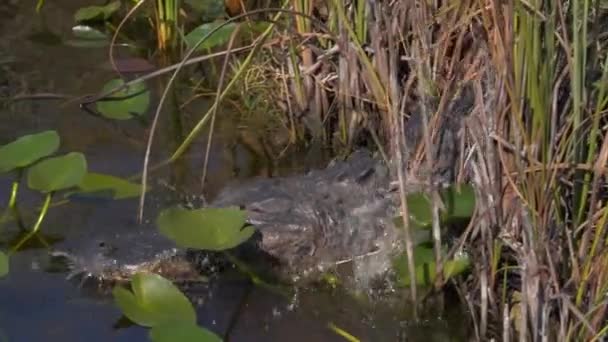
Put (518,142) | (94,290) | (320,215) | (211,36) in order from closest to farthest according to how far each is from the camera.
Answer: (518,142), (94,290), (320,215), (211,36)

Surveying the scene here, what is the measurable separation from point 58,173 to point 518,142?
0.94 m

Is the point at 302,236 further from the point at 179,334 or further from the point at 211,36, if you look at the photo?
the point at 211,36

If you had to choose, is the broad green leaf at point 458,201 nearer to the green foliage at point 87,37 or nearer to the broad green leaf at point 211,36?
the broad green leaf at point 211,36

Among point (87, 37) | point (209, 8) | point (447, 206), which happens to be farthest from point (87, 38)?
point (447, 206)

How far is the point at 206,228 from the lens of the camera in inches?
80.4

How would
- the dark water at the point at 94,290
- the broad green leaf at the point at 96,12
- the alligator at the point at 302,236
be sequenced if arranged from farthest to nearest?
the broad green leaf at the point at 96,12
the alligator at the point at 302,236
the dark water at the point at 94,290

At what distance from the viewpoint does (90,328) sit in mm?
2064

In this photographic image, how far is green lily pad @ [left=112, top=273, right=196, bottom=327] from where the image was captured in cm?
193

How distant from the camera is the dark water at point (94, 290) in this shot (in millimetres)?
2072

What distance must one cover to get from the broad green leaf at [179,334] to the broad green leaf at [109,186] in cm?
59

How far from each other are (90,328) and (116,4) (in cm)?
167

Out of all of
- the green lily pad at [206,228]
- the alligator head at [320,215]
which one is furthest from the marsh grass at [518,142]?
the green lily pad at [206,228]

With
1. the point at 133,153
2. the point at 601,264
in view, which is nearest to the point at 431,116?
the point at 601,264

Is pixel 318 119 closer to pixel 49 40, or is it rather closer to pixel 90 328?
pixel 90 328
